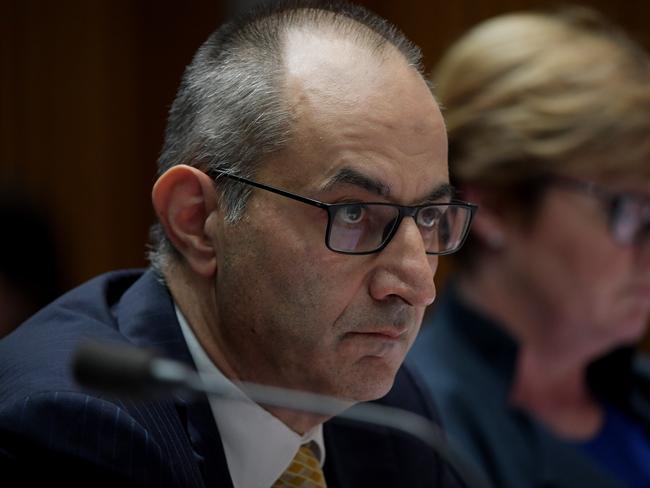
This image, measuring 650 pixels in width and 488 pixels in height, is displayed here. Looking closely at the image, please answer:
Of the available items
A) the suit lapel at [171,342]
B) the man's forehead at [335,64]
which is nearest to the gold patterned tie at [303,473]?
the suit lapel at [171,342]

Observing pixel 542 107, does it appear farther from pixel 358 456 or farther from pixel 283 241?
pixel 283 241

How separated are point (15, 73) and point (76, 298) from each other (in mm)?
2483

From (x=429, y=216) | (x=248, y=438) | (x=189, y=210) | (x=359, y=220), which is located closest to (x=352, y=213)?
(x=359, y=220)

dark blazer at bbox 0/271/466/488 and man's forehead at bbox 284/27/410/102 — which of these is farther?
man's forehead at bbox 284/27/410/102

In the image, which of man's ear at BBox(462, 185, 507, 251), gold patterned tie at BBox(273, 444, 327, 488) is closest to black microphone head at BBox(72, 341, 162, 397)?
gold patterned tie at BBox(273, 444, 327, 488)

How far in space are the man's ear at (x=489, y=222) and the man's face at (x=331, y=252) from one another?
1.14 metres

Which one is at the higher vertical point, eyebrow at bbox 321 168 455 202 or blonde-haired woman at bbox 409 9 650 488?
eyebrow at bbox 321 168 455 202

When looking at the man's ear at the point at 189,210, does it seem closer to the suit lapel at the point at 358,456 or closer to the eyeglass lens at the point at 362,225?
the eyeglass lens at the point at 362,225

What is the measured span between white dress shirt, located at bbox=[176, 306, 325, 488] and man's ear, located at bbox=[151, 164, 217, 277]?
15 centimetres

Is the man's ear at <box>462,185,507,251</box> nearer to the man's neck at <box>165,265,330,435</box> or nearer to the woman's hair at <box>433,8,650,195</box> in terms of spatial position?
the woman's hair at <box>433,8,650,195</box>

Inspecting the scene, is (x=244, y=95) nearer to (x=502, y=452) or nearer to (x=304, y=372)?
(x=304, y=372)

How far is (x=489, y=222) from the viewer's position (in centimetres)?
272

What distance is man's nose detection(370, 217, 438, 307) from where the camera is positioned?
5.08ft

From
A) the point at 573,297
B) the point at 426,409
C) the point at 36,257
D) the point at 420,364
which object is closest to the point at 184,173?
the point at 426,409
